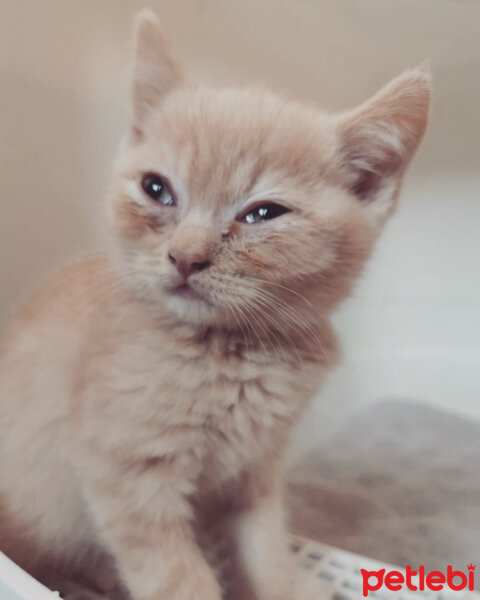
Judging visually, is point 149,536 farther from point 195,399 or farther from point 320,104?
point 320,104

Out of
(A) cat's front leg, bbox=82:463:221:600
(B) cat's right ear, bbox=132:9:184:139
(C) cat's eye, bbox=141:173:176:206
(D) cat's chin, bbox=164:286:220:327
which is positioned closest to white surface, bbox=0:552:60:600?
(A) cat's front leg, bbox=82:463:221:600

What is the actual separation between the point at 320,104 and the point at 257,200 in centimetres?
45

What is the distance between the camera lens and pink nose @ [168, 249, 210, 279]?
26.8 inches

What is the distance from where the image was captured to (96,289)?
3.00ft

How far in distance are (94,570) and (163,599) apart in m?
0.28

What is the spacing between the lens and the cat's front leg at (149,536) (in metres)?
0.74

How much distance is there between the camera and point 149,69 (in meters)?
0.88

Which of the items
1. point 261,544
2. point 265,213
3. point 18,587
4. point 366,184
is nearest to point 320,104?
point 366,184

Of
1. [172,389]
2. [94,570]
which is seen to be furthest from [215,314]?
[94,570]

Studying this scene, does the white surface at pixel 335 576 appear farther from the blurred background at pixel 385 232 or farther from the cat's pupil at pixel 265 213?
the cat's pupil at pixel 265 213

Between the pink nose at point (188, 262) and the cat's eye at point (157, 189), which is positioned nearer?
the pink nose at point (188, 262)

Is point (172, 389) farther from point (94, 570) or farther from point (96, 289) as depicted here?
point (94, 570)

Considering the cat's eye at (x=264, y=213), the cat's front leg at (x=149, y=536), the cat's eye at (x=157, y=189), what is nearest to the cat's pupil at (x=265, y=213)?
the cat's eye at (x=264, y=213)

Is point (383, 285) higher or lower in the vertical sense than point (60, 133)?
lower
